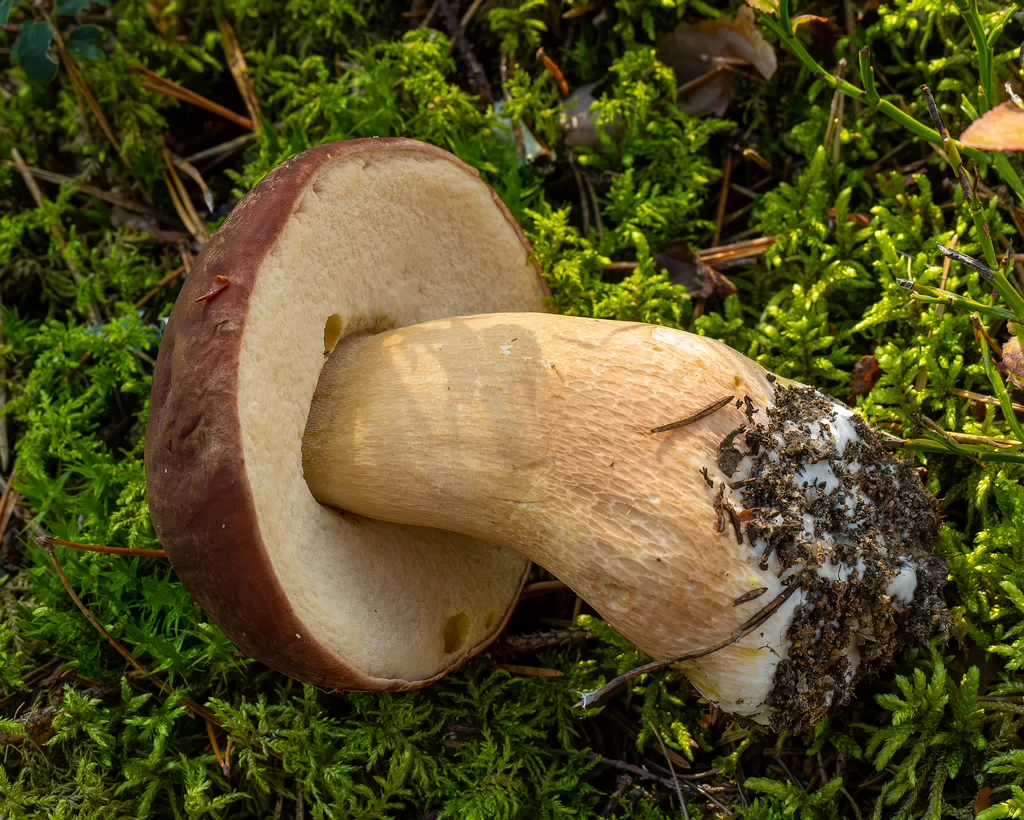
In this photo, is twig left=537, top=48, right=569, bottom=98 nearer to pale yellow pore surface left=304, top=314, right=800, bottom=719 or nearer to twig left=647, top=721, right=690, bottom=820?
pale yellow pore surface left=304, top=314, right=800, bottom=719

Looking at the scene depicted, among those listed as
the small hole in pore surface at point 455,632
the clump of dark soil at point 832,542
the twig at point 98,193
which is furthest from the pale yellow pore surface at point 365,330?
the twig at point 98,193

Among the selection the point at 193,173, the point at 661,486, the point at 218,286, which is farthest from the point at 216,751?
the point at 193,173

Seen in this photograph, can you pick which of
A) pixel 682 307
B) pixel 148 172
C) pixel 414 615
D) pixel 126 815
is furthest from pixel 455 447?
pixel 148 172

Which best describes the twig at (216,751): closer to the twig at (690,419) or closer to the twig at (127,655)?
the twig at (127,655)

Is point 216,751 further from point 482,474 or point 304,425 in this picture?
point 482,474

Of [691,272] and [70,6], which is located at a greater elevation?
[70,6]

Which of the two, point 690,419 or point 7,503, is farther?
point 7,503
